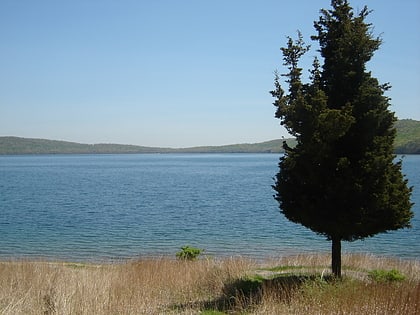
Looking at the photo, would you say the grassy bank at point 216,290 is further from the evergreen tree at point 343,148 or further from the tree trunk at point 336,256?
the evergreen tree at point 343,148

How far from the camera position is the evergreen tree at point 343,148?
11148 millimetres

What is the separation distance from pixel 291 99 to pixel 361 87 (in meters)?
1.90

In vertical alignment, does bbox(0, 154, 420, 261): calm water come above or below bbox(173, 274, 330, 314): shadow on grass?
below

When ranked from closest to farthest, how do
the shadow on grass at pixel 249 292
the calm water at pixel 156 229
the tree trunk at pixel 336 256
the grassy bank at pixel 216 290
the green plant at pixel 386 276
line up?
the grassy bank at pixel 216 290
the shadow on grass at pixel 249 292
the tree trunk at pixel 336 256
the green plant at pixel 386 276
the calm water at pixel 156 229

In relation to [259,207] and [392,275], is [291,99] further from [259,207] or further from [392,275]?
[259,207]

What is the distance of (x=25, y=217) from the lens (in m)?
41.4

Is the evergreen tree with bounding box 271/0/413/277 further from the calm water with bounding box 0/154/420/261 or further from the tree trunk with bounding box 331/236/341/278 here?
the calm water with bounding box 0/154/420/261

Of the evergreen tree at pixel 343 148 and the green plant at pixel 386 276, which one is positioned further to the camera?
the green plant at pixel 386 276

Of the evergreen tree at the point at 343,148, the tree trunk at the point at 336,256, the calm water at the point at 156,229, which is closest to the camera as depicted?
the evergreen tree at the point at 343,148

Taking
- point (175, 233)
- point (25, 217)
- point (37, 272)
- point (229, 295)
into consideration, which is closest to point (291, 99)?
point (229, 295)

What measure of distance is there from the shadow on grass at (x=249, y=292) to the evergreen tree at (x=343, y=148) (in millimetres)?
1423

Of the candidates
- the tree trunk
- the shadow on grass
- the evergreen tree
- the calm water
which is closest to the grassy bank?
the shadow on grass

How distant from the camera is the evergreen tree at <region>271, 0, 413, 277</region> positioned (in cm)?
1115

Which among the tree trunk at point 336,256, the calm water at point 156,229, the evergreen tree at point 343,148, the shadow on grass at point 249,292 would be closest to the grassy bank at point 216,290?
the shadow on grass at point 249,292
